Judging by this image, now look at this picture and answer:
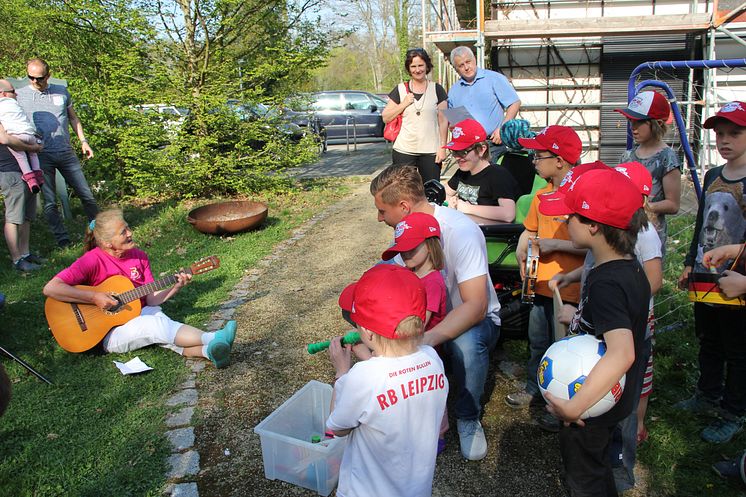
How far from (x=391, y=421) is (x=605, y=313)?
82 centimetres

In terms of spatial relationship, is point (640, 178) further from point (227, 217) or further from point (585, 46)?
point (585, 46)

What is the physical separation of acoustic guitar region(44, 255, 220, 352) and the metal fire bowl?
9.76 feet

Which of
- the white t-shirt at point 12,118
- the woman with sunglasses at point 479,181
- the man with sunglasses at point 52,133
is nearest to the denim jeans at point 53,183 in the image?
the man with sunglasses at point 52,133

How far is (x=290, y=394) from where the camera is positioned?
3.71 metres

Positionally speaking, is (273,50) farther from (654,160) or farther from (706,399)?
(706,399)

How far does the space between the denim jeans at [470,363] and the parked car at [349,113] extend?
15124 mm

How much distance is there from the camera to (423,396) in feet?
6.51

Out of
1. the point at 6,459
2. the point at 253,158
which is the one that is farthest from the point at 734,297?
the point at 253,158

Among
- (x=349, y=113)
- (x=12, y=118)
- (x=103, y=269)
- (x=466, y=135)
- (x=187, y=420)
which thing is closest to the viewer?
(x=187, y=420)

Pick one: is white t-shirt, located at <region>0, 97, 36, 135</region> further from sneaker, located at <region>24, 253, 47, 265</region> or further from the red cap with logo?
the red cap with logo

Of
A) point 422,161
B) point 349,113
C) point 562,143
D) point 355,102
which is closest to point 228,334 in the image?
point 562,143

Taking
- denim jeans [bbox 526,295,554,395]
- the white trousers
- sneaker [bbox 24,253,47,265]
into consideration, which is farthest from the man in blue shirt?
sneaker [bbox 24,253,47,265]

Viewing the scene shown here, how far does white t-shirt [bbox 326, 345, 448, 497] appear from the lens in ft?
6.33

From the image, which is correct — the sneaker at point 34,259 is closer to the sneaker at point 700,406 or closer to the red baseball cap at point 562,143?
the red baseball cap at point 562,143
